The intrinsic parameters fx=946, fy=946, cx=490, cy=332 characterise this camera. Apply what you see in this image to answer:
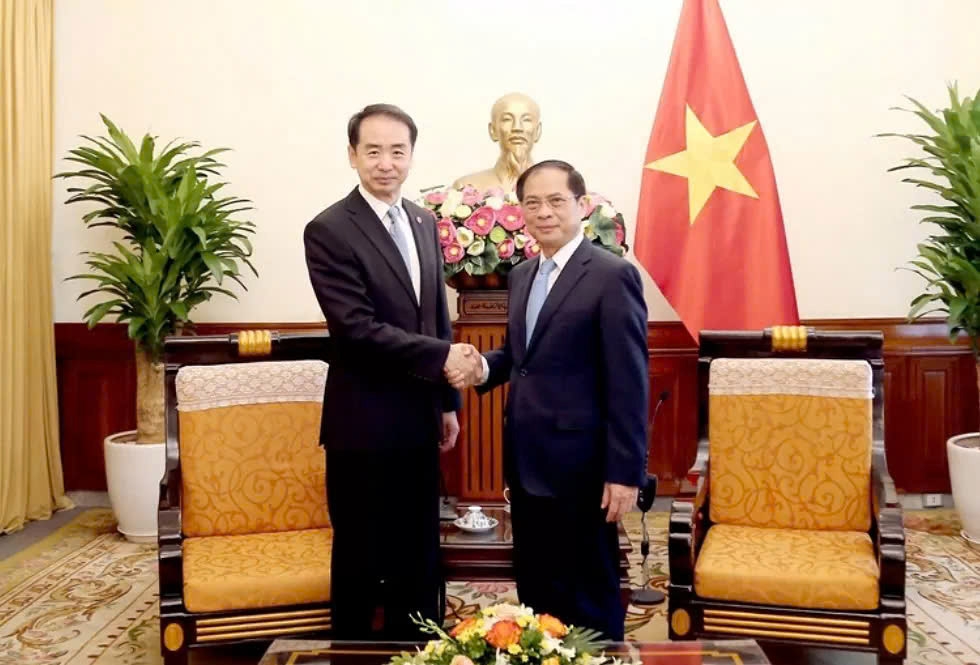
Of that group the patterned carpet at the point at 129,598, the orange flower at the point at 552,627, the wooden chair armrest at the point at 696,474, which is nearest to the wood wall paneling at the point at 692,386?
the patterned carpet at the point at 129,598

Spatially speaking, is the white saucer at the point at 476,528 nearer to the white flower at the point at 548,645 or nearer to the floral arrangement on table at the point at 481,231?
the floral arrangement on table at the point at 481,231

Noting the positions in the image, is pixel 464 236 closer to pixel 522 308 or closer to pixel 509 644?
pixel 522 308

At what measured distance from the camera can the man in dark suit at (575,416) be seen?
7.02 feet

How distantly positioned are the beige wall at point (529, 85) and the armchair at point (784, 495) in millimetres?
1860

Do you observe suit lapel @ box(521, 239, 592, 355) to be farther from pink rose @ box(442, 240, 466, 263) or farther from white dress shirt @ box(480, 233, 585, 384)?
pink rose @ box(442, 240, 466, 263)

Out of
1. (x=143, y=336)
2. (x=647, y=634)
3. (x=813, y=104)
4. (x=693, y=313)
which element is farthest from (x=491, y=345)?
(x=813, y=104)

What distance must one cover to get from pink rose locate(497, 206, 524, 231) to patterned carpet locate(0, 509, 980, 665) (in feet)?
4.26

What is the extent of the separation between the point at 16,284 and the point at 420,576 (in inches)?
111

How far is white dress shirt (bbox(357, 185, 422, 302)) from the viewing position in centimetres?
234

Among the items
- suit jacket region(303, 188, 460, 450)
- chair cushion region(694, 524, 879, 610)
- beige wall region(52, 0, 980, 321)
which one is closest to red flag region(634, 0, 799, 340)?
beige wall region(52, 0, 980, 321)

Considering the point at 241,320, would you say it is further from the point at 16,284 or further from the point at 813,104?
the point at 813,104

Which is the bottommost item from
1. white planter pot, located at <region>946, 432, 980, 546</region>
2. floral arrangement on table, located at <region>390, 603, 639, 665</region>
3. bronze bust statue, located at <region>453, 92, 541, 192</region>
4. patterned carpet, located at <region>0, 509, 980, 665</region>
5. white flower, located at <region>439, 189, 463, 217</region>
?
patterned carpet, located at <region>0, 509, 980, 665</region>

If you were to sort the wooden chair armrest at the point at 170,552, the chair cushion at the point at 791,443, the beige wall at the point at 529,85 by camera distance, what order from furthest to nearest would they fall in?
the beige wall at the point at 529,85 → the chair cushion at the point at 791,443 → the wooden chair armrest at the point at 170,552

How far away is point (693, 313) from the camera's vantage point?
13.5ft
